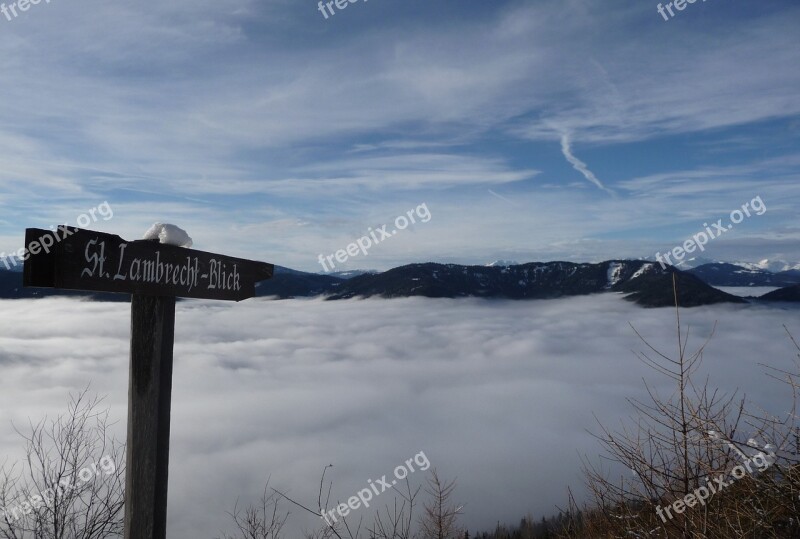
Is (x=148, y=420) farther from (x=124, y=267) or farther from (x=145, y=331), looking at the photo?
(x=124, y=267)

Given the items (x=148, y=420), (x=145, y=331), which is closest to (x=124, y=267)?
(x=145, y=331)

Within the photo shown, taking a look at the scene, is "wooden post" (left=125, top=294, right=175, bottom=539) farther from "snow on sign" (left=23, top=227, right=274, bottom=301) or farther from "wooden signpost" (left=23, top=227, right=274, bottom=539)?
"snow on sign" (left=23, top=227, right=274, bottom=301)

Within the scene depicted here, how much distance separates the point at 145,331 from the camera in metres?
4.36

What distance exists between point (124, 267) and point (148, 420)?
1213 mm

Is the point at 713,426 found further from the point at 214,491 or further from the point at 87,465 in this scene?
the point at 214,491

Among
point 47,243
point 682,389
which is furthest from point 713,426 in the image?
point 47,243

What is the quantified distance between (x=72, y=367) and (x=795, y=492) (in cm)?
17977

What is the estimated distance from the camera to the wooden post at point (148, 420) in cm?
426

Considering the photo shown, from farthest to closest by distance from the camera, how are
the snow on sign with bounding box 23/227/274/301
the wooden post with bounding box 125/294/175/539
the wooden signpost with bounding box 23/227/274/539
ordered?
1. the wooden post with bounding box 125/294/175/539
2. the wooden signpost with bounding box 23/227/274/539
3. the snow on sign with bounding box 23/227/274/301

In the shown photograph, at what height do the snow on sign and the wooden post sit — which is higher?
the snow on sign

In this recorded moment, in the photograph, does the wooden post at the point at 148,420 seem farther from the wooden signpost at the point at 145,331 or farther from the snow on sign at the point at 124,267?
the snow on sign at the point at 124,267

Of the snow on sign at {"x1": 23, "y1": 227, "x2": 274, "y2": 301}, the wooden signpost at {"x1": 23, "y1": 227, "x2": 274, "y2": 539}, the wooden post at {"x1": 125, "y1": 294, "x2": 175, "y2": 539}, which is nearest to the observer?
the snow on sign at {"x1": 23, "y1": 227, "x2": 274, "y2": 301}

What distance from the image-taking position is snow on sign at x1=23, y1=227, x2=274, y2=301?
3.63 metres

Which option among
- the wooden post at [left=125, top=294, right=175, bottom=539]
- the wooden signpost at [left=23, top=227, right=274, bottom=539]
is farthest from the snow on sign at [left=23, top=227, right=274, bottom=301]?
the wooden post at [left=125, top=294, right=175, bottom=539]
